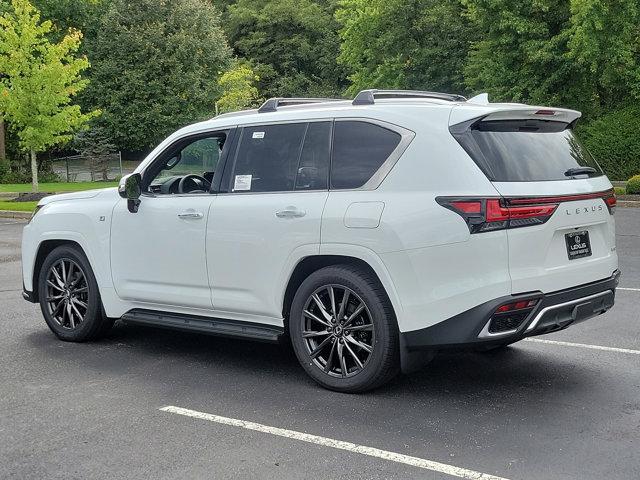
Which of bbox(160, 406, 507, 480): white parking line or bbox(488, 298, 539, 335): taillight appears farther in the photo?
bbox(488, 298, 539, 335): taillight

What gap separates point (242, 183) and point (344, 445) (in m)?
2.27

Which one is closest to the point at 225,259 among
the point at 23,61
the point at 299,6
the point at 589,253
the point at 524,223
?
the point at 524,223

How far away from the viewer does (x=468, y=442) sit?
428cm

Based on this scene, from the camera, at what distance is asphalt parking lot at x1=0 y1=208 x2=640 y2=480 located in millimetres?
4004

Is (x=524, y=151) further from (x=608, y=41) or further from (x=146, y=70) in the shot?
(x=146, y=70)


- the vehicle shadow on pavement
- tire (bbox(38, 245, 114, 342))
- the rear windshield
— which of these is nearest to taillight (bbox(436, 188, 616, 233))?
the rear windshield

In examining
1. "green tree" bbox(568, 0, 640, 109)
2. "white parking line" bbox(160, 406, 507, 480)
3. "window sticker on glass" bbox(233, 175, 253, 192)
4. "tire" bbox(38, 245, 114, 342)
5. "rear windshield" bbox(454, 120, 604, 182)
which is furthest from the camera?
"green tree" bbox(568, 0, 640, 109)

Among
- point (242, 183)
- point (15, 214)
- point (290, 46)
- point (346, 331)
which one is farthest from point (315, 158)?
point (290, 46)

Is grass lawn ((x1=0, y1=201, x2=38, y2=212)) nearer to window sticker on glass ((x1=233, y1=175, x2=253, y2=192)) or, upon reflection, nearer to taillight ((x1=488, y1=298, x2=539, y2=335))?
window sticker on glass ((x1=233, y1=175, x2=253, y2=192))

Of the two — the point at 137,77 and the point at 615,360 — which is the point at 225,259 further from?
the point at 137,77

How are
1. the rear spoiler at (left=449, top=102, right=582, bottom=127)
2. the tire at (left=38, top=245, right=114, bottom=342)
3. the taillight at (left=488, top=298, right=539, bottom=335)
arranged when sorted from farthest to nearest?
1. the tire at (left=38, top=245, right=114, bottom=342)
2. the rear spoiler at (left=449, top=102, right=582, bottom=127)
3. the taillight at (left=488, top=298, right=539, bottom=335)

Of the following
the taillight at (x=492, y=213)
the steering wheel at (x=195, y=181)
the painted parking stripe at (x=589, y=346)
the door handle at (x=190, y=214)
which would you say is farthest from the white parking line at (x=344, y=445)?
the painted parking stripe at (x=589, y=346)

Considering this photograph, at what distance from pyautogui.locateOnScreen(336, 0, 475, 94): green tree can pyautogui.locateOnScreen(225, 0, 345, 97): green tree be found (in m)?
23.4

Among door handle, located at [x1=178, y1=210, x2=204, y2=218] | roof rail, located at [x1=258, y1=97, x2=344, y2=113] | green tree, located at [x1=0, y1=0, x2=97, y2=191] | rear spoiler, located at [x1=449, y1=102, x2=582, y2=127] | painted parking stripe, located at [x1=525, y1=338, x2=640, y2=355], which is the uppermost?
green tree, located at [x1=0, y1=0, x2=97, y2=191]
